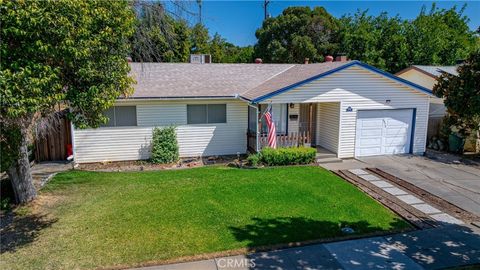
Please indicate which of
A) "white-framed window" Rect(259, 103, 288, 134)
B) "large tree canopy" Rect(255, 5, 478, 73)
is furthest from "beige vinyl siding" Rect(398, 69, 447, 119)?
"white-framed window" Rect(259, 103, 288, 134)

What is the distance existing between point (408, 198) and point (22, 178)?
11179 mm

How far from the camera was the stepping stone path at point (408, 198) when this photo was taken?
8648mm

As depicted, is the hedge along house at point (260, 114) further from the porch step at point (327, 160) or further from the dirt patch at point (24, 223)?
the dirt patch at point (24, 223)

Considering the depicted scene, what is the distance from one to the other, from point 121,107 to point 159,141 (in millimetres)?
2139

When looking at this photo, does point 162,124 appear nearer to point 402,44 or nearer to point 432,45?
point 402,44

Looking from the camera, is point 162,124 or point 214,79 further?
point 214,79

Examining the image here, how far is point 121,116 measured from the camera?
46.5ft

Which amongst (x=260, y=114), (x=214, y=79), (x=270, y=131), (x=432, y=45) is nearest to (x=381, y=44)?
(x=432, y=45)

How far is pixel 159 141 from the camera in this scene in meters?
14.3

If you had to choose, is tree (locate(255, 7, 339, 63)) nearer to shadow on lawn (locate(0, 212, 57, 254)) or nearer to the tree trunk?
the tree trunk

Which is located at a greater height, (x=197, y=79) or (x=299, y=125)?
(x=197, y=79)

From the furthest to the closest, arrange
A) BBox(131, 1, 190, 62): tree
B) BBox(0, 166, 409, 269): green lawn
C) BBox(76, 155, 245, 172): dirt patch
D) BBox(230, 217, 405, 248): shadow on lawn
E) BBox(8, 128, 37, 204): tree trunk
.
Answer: BBox(76, 155, 245, 172): dirt patch → BBox(8, 128, 37, 204): tree trunk → BBox(131, 1, 190, 62): tree → BBox(230, 217, 405, 248): shadow on lawn → BBox(0, 166, 409, 269): green lawn

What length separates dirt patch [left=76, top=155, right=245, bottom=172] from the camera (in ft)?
44.7

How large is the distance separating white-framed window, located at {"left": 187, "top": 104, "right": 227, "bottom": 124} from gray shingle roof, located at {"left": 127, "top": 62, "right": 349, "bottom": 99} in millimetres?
605
